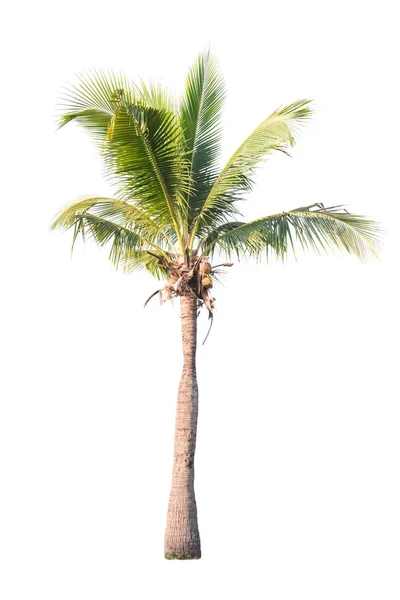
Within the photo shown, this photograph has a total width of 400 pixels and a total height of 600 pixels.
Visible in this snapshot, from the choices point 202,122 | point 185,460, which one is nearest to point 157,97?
Answer: point 202,122

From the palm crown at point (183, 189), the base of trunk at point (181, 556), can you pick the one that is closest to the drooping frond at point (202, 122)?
the palm crown at point (183, 189)

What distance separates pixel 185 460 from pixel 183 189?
450 cm

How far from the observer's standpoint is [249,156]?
18172 mm

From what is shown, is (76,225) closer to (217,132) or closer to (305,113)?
(217,132)

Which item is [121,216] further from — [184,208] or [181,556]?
[181,556]

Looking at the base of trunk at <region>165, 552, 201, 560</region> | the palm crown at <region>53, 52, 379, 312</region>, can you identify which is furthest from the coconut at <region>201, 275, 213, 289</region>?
the base of trunk at <region>165, 552, 201, 560</region>

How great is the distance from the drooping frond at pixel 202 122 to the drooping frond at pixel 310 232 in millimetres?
1052

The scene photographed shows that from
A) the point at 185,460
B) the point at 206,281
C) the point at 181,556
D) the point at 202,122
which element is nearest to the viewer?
the point at 181,556

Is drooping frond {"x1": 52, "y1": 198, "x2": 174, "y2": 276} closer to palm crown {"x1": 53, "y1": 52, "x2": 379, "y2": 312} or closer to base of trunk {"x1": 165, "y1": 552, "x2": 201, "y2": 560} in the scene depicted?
palm crown {"x1": 53, "y1": 52, "x2": 379, "y2": 312}

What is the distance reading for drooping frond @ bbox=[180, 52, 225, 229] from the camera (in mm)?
18719

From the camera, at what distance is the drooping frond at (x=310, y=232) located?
17.9 metres

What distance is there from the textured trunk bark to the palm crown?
0.57 meters

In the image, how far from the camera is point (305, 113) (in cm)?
1794

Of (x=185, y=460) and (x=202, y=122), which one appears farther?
(x=202, y=122)
